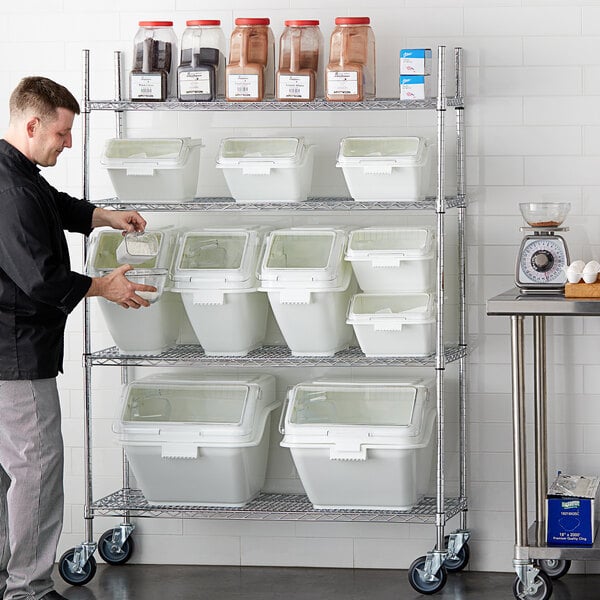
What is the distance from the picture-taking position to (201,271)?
454 cm

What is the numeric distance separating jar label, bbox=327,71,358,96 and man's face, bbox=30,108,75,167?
0.97 meters

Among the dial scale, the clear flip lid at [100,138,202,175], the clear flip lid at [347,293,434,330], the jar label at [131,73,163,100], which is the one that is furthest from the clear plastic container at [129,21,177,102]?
the dial scale

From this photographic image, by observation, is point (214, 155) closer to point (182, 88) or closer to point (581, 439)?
point (182, 88)

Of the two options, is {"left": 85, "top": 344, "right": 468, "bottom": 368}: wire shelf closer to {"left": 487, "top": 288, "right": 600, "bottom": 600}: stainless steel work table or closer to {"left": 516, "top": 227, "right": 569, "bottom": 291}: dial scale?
{"left": 487, "top": 288, "right": 600, "bottom": 600}: stainless steel work table

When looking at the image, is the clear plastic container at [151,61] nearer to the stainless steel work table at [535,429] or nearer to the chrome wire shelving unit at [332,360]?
the chrome wire shelving unit at [332,360]

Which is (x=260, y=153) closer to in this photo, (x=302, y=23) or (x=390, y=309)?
(x=302, y=23)

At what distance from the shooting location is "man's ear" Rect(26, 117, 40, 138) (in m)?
3.98

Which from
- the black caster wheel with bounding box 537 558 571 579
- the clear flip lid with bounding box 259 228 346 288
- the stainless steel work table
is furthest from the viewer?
the black caster wheel with bounding box 537 558 571 579

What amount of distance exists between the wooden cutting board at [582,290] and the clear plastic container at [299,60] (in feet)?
3.83

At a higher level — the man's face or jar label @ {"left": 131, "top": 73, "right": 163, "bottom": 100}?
jar label @ {"left": 131, "top": 73, "right": 163, "bottom": 100}

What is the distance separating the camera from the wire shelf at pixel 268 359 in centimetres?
448

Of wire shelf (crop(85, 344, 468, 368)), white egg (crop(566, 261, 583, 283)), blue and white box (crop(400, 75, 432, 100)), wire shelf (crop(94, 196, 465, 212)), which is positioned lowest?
wire shelf (crop(85, 344, 468, 368))

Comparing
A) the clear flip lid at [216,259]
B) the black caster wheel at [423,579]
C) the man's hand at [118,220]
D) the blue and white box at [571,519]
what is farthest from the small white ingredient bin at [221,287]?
the blue and white box at [571,519]

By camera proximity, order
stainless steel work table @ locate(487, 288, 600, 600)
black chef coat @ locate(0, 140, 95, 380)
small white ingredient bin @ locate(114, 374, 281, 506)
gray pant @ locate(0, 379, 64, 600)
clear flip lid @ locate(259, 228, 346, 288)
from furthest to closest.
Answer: small white ingredient bin @ locate(114, 374, 281, 506), clear flip lid @ locate(259, 228, 346, 288), stainless steel work table @ locate(487, 288, 600, 600), gray pant @ locate(0, 379, 64, 600), black chef coat @ locate(0, 140, 95, 380)
